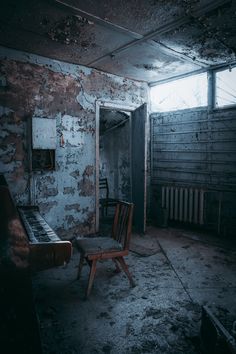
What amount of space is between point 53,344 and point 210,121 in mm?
4517

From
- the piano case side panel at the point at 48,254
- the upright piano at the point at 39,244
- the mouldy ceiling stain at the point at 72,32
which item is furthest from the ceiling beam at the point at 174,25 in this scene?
the piano case side panel at the point at 48,254

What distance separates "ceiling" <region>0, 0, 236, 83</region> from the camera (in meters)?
2.82

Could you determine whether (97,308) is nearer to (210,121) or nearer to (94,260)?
(94,260)

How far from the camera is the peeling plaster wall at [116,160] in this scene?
783 cm

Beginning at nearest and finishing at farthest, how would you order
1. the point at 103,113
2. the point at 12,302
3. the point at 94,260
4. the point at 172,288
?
the point at 12,302, the point at 94,260, the point at 172,288, the point at 103,113

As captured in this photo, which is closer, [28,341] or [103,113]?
[28,341]

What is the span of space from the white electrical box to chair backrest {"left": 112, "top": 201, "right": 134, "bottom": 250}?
5.57 ft

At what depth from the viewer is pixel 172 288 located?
123 inches

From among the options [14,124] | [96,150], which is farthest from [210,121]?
[14,124]

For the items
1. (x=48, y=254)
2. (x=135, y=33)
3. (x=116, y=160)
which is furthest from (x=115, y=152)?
(x=48, y=254)

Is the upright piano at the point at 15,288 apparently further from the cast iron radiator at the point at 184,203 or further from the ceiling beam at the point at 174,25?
the cast iron radiator at the point at 184,203

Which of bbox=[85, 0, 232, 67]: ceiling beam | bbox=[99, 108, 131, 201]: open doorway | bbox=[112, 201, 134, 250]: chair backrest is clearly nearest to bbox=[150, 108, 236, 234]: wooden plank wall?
bbox=[85, 0, 232, 67]: ceiling beam

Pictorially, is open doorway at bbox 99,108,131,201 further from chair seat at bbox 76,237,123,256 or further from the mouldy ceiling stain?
chair seat at bbox 76,237,123,256

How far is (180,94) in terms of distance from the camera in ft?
18.9
